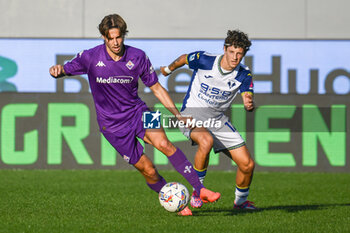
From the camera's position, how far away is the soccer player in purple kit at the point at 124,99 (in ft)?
24.3

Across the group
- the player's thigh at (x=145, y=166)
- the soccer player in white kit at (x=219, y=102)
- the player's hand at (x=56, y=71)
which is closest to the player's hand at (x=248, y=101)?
the soccer player in white kit at (x=219, y=102)

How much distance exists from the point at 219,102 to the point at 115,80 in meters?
1.58

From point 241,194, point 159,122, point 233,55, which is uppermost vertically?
point 233,55

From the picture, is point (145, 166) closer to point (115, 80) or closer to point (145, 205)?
point (115, 80)

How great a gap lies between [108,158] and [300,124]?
13.2 feet

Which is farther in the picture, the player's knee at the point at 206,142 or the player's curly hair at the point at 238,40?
the player's knee at the point at 206,142

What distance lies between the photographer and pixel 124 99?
7539mm

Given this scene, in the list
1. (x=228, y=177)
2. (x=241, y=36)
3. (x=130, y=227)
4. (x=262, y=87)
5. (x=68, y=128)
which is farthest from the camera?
(x=262, y=87)

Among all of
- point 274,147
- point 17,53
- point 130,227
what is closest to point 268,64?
point 274,147

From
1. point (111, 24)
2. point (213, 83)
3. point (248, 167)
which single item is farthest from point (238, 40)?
point (111, 24)

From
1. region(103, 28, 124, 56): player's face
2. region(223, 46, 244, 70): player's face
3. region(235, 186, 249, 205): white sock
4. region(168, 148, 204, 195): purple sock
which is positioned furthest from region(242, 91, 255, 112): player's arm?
region(103, 28, 124, 56): player's face

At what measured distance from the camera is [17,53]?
719 inches

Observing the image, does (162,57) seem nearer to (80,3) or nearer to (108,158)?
(80,3)

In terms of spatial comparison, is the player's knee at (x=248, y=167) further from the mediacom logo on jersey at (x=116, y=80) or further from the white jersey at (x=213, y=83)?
the mediacom logo on jersey at (x=116, y=80)
